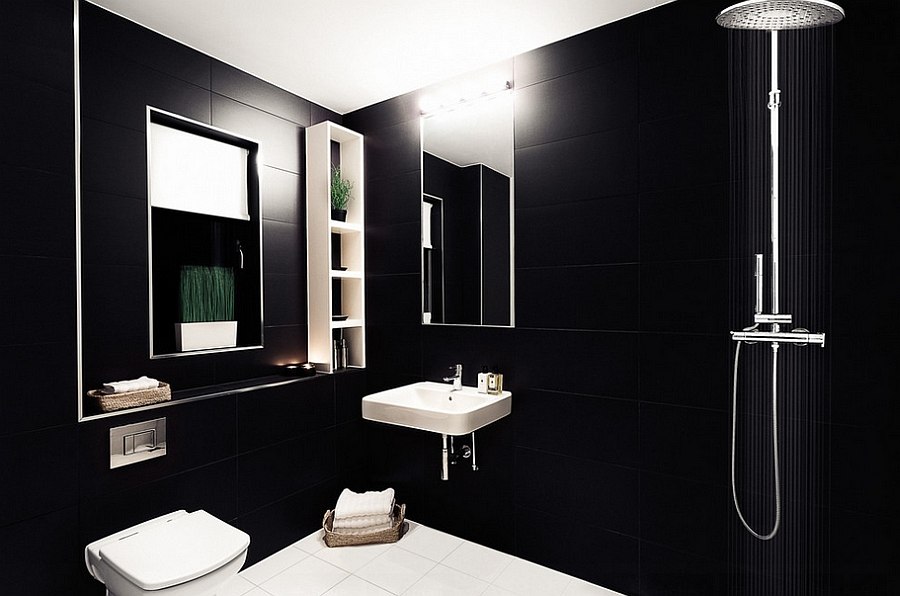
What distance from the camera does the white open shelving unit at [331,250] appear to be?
3062 millimetres

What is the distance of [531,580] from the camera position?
8.03 ft

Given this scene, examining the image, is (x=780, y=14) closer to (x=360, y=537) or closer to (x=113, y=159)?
(x=113, y=159)

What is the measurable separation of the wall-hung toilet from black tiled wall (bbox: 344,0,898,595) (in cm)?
136

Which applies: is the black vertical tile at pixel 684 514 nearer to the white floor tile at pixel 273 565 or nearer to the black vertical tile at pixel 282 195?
the white floor tile at pixel 273 565

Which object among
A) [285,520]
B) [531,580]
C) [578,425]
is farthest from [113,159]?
[531,580]

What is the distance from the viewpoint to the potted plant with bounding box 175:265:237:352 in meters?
2.54

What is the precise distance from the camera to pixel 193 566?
176cm

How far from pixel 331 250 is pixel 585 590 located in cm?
237

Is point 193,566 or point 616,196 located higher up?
point 616,196

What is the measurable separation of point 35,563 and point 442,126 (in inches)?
108

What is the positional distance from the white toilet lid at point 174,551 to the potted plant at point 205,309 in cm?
90

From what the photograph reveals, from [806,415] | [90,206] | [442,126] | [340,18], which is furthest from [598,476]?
[90,206]

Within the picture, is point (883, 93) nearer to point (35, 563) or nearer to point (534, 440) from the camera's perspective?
point (534, 440)

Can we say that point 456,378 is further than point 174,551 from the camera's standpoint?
Yes
